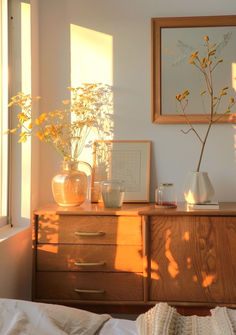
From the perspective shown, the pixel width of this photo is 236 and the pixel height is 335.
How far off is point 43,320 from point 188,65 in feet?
6.79

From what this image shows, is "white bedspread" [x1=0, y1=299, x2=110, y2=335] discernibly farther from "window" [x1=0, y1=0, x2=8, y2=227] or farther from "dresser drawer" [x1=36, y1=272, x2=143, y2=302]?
"window" [x1=0, y1=0, x2=8, y2=227]

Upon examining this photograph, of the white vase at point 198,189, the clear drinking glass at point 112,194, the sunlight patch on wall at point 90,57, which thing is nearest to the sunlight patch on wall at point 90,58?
the sunlight patch on wall at point 90,57

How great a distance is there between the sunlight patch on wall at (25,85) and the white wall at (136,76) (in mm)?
196

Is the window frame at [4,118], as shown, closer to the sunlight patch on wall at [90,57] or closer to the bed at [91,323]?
the sunlight patch on wall at [90,57]

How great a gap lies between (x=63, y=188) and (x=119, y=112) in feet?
2.16

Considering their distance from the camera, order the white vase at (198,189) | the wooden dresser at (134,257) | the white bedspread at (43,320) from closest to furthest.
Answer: the white bedspread at (43,320)
the wooden dresser at (134,257)
the white vase at (198,189)

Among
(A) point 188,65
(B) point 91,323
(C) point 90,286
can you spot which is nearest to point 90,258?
(C) point 90,286

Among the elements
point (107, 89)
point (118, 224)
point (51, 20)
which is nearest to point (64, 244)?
point (118, 224)

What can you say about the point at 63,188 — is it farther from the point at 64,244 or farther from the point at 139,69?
the point at 139,69

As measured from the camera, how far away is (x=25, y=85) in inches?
111

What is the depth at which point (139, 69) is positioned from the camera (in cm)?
294

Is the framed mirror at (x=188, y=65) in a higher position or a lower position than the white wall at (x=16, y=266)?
higher

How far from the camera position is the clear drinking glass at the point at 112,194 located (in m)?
2.63

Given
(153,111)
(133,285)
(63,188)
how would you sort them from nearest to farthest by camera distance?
1. (133,285)
2. (63,188)
3. (153,111)
